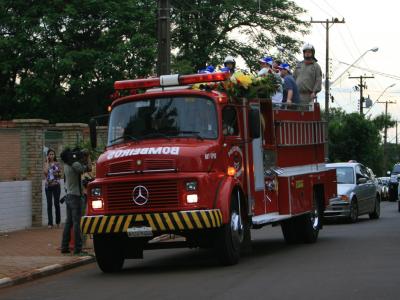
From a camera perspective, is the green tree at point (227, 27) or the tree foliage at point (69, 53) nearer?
the tree foliage at point (69, 53)

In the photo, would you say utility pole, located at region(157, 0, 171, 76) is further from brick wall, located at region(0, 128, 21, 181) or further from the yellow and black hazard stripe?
the yellow and black hazard stripe

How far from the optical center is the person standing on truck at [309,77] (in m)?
17.4

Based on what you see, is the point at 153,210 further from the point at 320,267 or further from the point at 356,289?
the point at 356,289

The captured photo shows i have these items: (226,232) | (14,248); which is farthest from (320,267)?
(14,248)

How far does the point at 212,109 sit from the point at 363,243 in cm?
478

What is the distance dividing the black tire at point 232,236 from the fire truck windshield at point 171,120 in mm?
1143

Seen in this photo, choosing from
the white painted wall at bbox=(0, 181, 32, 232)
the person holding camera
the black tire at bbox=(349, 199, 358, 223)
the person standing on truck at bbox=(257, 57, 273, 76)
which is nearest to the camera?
the person standing on truck at bbox=(257, 57, 273, 76)

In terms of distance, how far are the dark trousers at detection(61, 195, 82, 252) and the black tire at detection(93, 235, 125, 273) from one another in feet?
7.24

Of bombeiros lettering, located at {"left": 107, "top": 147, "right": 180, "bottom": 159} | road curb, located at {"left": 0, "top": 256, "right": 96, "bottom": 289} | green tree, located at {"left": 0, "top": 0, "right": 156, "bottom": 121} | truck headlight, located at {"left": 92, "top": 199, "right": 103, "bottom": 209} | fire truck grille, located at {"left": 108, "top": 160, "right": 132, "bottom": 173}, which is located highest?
green tree, located at {"left": 0, "top": 0, "right": 156, "bottom": 121}

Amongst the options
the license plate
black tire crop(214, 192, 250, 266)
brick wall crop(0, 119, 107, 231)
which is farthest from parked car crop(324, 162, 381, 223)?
the license plate

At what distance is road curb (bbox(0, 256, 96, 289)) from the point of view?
464 inches

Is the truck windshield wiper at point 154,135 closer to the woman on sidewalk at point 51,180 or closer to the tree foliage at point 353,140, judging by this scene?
A: the woman on sidewalk at point 51,180

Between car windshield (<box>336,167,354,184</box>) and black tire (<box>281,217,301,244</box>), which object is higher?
car windshield (<box>336,167,354,184</box>)

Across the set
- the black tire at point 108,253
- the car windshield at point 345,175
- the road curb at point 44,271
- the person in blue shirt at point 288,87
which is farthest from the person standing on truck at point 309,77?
the car windshield at point 345,175
